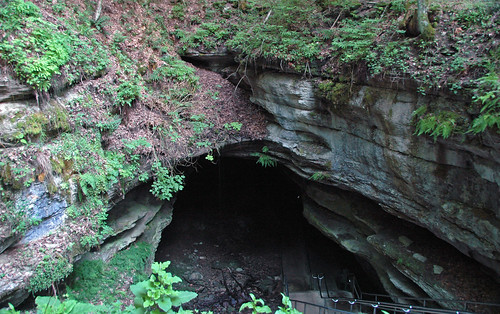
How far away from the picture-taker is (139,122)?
7844mm

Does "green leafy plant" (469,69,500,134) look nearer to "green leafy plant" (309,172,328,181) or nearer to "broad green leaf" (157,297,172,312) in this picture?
"green leafy plant" (309,172,328,181)

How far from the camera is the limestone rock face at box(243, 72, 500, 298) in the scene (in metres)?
5.62

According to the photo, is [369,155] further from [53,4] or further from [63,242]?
[53,4]

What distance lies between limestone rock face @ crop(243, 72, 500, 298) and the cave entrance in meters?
2.25

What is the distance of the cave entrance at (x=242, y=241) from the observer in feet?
33.1

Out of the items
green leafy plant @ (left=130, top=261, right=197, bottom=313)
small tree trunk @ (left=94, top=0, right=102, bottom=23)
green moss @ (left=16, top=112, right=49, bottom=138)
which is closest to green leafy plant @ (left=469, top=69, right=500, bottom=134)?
green leafy plant @ (left=130, top=261, right=197, bottom=313)

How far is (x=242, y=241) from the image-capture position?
1205 cm

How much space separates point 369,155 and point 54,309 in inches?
253

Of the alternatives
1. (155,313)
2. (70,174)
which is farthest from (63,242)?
(155,313)

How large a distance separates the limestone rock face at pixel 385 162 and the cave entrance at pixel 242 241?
2.25 meters

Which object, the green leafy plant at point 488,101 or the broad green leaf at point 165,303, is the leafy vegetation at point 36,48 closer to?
the broad green leaf at point 165,303

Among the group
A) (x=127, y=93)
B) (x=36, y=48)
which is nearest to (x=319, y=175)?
(x=127, y=93)

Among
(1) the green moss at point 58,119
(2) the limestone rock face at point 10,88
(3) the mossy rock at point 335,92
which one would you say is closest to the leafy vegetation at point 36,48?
(2) the limestone rock face at point 10,88

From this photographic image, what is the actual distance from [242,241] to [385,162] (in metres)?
6.82
